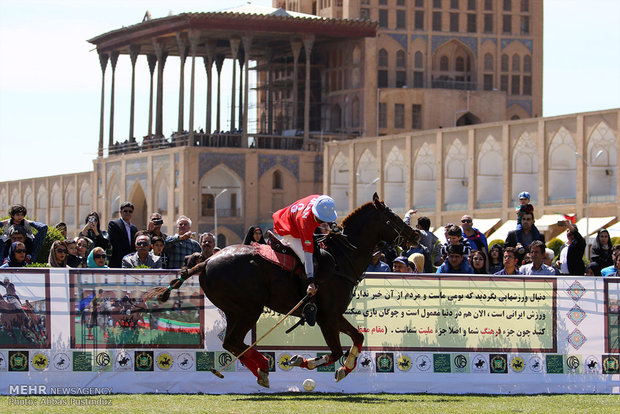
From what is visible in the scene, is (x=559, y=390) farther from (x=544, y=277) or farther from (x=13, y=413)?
(x=13, y=413)

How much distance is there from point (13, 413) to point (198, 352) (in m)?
2.72

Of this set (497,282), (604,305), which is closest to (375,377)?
(497,282)

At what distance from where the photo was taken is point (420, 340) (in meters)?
12.2

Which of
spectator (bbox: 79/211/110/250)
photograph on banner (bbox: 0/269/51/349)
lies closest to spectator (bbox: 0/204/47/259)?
spectator (bbox: 79/211/110/250)

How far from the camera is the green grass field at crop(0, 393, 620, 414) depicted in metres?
9.99

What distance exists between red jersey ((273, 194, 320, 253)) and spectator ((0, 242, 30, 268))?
304cm

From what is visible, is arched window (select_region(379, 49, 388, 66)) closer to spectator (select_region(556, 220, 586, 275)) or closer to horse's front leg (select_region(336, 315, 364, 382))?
spectator (select_region(556, 220, 586, 275))

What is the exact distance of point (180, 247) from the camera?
14305 millimetres

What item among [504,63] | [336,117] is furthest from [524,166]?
[504,63]

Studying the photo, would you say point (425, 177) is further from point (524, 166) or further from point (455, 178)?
point (524, 166)

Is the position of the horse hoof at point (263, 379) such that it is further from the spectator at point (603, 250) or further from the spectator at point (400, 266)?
the spectator at point (603, 250)

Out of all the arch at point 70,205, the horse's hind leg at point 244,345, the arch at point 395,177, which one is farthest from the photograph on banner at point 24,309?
the arch at point 70,205

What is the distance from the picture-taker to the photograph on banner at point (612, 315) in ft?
40.4

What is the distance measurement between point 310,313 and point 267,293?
483mm
